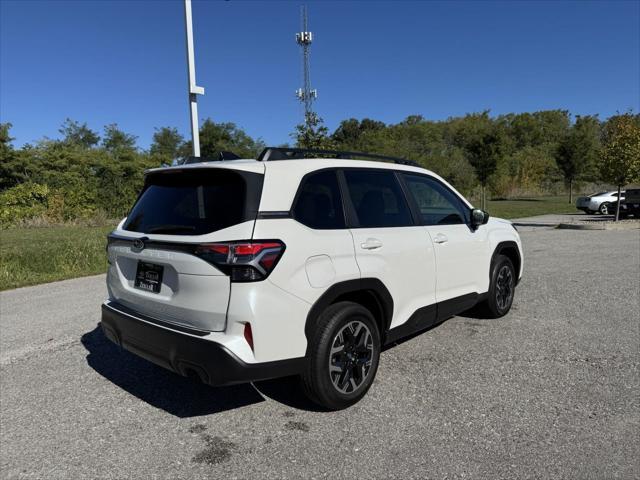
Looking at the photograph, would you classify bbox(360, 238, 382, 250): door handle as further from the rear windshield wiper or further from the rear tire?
the rear tire

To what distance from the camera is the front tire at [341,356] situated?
→ 2.97 metres

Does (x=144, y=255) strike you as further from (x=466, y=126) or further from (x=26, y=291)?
(x=466, y=126)

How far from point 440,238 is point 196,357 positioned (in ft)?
7.91

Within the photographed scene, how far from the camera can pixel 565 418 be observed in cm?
305

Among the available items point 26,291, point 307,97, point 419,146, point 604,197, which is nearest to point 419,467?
point 26,291

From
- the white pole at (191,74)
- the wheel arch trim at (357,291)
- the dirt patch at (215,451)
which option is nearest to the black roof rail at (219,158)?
the wheel arch trim at (357,291)

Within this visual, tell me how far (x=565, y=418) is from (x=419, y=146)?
2055 inches

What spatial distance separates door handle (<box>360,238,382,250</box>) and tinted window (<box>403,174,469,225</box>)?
2.67 feet

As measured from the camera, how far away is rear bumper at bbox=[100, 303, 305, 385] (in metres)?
2.65

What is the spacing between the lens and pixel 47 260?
31.1ft

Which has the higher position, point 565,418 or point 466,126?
point 466,126

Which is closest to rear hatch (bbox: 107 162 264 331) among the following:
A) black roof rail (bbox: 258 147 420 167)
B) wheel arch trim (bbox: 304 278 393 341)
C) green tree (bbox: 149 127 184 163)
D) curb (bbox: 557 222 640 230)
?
black roof rail (bbox: 258 147 420 167)

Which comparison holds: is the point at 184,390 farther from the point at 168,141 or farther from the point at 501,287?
the point at 168,141

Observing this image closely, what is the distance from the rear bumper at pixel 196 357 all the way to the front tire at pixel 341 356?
0.14 metres
